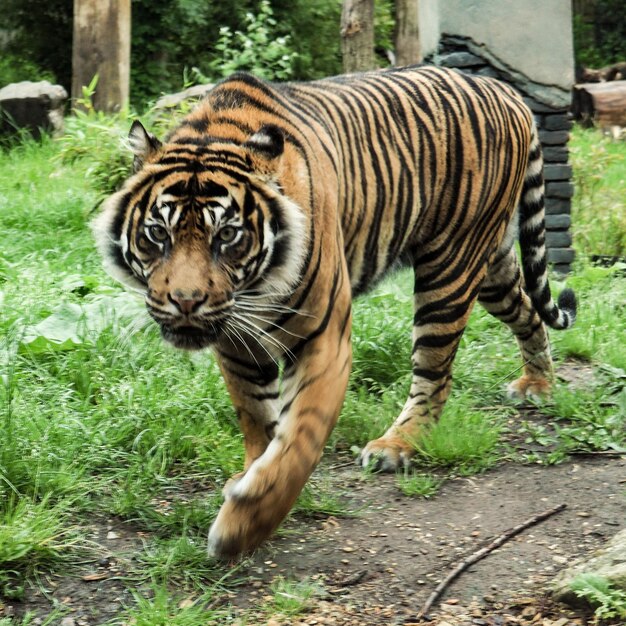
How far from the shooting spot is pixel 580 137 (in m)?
13.5

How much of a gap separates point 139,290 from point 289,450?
0.74 metres


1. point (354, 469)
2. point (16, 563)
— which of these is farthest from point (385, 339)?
point (16, 563)

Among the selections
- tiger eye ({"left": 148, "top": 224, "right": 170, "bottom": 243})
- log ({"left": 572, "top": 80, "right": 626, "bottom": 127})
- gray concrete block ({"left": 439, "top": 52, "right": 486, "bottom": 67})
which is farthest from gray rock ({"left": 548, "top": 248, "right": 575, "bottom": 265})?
log ({"left": 572, "top": 80, "right": 626, "bottom": 127})

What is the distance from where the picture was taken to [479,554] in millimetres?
3484

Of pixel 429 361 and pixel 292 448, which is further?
pixel 429 361

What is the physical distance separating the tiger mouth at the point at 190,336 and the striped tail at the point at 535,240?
2.28 m

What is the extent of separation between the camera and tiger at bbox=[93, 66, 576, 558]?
3.08 m

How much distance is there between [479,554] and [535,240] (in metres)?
1.96

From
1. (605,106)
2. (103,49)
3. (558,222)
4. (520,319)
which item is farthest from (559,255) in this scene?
(605,106)

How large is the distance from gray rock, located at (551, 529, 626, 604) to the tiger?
2.87ft

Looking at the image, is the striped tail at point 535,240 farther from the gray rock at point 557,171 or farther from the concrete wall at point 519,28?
the gray rock at point 557,171

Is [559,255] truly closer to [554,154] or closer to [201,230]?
[554,154]

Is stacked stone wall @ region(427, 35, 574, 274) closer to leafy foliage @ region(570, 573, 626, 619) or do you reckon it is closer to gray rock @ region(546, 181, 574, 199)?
gray rock @ region(546, 181, 574, 199)

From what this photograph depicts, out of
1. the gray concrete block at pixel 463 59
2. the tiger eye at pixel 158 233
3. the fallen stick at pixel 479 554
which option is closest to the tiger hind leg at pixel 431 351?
the fallen stick at pixel 479 554
